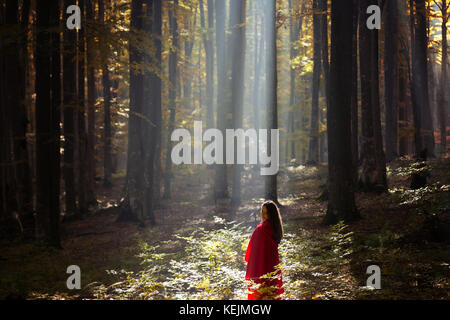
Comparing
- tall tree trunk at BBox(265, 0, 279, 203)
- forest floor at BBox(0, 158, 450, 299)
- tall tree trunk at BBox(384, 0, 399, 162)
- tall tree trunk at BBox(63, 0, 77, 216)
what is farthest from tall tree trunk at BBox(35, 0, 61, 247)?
tall tree trunk at BBox(384, 0, 399, 162)

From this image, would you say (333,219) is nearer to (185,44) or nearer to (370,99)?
(370,99)

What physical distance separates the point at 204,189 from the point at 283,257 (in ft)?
58.8

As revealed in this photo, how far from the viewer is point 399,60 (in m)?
23.4

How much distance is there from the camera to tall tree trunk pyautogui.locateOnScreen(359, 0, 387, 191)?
14289mm

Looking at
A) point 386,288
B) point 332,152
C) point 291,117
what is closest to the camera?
point 386,288

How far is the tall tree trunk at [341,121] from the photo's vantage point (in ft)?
36.4

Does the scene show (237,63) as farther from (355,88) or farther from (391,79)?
(391,79)

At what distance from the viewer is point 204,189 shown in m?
26.1

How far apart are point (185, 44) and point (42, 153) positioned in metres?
24.6

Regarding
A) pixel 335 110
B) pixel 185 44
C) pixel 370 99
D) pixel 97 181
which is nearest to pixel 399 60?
pixel 370 99

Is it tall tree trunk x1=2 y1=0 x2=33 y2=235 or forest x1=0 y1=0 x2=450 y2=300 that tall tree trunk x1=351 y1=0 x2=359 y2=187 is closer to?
forest x1=0 y1=0 x2=450 y2=300

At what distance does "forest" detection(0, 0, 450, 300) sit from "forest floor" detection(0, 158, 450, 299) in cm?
5

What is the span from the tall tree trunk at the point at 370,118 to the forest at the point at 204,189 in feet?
0.16

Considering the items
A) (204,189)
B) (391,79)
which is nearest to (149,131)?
(204,189)
